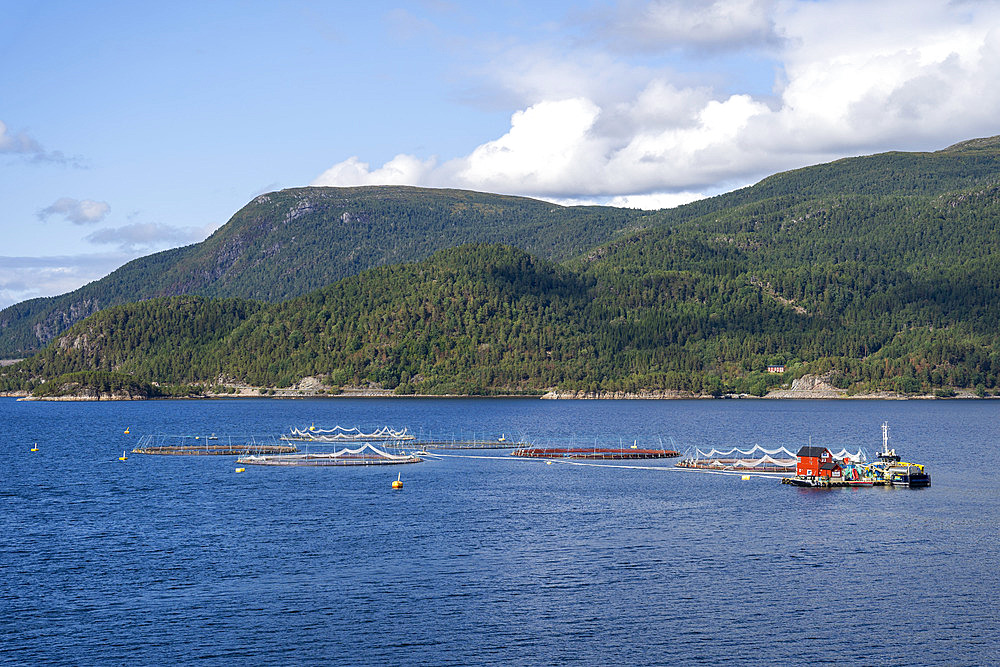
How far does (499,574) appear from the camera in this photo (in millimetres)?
84562

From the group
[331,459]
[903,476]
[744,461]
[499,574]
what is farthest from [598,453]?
[499,574]

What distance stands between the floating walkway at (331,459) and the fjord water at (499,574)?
30093 millimetres

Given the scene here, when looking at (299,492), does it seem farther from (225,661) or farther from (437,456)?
(225,661)

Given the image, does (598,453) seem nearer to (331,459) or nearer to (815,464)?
(331,459)

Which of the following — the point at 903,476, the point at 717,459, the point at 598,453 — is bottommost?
the point at 903,476

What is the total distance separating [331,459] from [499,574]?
315ft

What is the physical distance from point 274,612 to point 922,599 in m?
45.1

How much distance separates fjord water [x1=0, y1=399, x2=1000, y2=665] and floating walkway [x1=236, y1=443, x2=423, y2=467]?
30093 mm

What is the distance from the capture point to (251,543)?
9775 centimetres

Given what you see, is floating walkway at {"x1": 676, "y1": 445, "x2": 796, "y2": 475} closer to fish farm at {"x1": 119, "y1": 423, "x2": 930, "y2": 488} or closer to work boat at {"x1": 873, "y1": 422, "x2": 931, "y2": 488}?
fish farm at {"x1": 119, "y1": 423, "x2": 930, "y2": 488}

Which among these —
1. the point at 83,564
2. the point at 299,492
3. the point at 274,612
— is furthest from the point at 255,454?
the point at 274,612

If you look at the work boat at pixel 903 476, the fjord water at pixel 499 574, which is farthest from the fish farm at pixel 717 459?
the fjord water at pixel 499 574

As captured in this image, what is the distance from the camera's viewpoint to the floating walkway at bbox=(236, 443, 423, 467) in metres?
172

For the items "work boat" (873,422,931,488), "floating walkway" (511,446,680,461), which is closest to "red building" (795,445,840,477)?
"work boat" (873,422,931,488)
